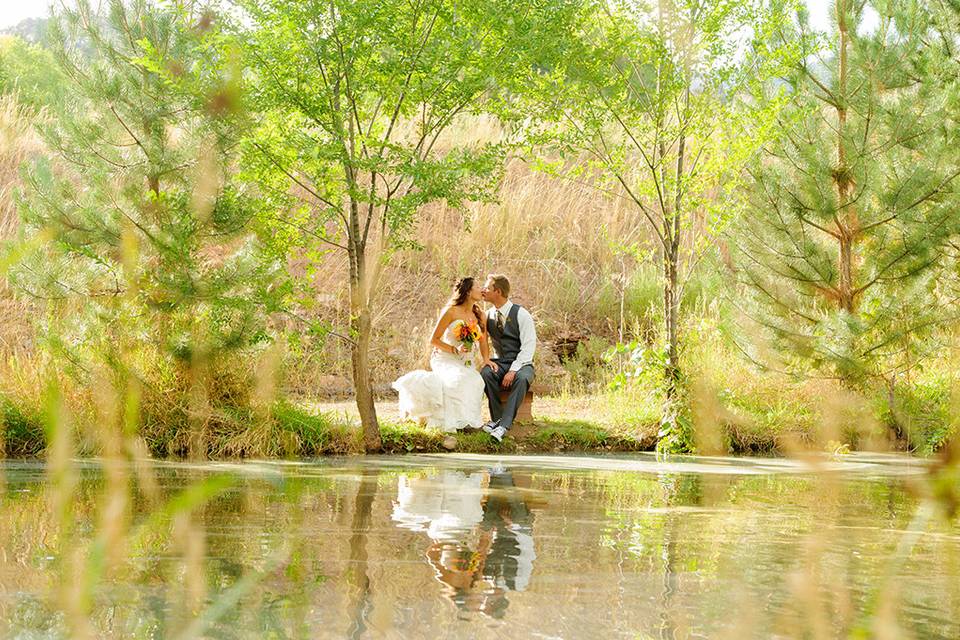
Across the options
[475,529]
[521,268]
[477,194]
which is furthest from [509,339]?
[521,268]

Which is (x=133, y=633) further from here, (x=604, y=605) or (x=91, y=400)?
(x=91, y=400)

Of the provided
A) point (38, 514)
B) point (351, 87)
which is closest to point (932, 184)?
point (351, 87)

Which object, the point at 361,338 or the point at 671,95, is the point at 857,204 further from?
the point at 361,338

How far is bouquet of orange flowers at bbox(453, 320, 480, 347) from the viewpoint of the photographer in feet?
37.2

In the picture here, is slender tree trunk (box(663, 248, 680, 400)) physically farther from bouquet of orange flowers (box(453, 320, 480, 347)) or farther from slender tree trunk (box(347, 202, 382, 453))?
slender tree trunk (box(347, 202, 382, 453))

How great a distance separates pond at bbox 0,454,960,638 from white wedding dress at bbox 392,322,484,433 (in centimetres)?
226

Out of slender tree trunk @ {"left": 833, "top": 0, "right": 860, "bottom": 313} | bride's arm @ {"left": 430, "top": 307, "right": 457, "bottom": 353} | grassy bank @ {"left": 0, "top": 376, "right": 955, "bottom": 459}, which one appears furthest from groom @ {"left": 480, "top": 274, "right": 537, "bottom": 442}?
slender tree trunk @ {"left": 833, "top": 0, "right": 860, "bottom": 313}

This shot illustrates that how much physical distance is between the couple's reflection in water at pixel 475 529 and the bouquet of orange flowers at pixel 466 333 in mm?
2409

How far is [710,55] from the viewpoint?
10.8m

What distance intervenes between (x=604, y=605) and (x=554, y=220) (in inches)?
593

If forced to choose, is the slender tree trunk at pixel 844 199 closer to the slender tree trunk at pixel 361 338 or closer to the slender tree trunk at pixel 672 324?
the slender tree trunk at pixel 672 324

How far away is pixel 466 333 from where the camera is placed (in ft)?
37.2

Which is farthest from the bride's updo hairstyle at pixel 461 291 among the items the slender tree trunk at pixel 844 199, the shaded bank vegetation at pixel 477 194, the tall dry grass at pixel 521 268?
the tall dry grass at pixel 521 268

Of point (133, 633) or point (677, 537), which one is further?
point (677, 537)
